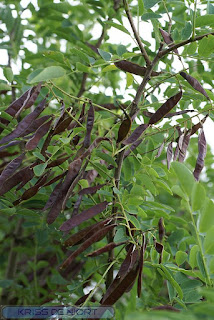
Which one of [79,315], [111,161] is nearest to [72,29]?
[111,161]

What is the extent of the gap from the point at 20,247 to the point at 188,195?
874 millimetres

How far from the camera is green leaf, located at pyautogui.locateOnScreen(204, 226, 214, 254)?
563 mm

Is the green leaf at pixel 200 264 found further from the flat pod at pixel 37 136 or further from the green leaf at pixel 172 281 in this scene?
the flat pod at pixel 37 136

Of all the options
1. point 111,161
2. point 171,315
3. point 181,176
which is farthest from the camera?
point 111,161

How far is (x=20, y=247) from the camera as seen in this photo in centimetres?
132

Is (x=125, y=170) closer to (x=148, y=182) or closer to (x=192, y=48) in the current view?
(x=148, y=182)

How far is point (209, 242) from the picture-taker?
58 centimetres

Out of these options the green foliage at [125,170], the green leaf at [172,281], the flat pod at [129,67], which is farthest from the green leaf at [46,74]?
the green leaf at [172,281]

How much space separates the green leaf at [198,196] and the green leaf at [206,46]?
12.0 inches

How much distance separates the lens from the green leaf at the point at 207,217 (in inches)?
21.4

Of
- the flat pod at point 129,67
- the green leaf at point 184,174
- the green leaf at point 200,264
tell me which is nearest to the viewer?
Answer: the green leaf at point 184,174

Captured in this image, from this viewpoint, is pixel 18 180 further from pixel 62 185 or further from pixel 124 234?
pixel 124 234

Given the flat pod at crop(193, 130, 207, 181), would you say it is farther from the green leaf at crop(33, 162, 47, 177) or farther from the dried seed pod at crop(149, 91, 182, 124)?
the green leaf at crop(33, 162, 47, 177)

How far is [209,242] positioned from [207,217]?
5 centimetres
